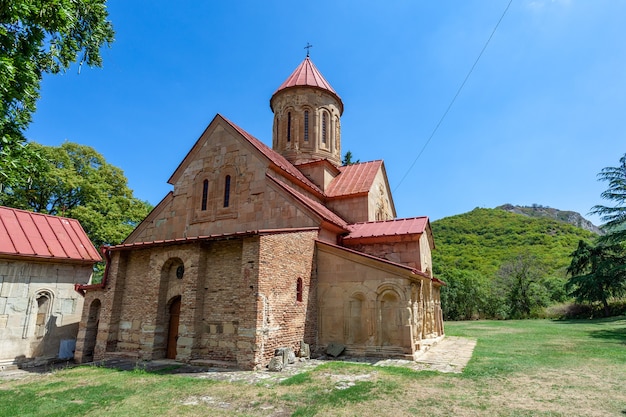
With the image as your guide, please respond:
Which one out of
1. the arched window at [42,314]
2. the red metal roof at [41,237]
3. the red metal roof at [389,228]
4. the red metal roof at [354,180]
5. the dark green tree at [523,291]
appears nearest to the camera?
the red metal roof at [41,237]

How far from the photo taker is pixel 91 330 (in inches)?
452

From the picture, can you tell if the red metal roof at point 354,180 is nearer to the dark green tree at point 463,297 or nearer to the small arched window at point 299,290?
the small arched window at point 299,290

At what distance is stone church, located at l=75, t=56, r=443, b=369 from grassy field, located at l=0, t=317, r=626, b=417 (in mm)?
1617

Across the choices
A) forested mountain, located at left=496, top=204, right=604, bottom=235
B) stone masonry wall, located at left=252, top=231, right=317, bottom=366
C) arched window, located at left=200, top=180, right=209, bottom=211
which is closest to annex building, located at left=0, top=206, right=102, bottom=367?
Answer: arched window, located at left=200, top=180, right=209, bottom=211

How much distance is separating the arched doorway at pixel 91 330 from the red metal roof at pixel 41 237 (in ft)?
6.54

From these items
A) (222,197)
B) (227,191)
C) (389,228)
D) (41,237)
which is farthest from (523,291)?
(41,237)

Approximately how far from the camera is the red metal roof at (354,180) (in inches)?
619

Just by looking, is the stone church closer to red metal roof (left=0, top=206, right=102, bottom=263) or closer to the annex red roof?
red metal roof (left=0, top=206, right=102, bottom=263)

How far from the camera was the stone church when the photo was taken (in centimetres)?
941

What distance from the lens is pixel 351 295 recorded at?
1083 centimetres

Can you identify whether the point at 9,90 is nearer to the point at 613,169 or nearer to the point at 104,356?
the point at 104,356

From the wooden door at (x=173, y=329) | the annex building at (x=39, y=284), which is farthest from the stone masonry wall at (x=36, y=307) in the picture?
the wooden door at (x=173, y=329)

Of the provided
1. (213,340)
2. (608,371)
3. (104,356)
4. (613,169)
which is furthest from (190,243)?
(613,169)

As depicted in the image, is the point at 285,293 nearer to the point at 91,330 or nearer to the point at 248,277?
the point at 248,277
